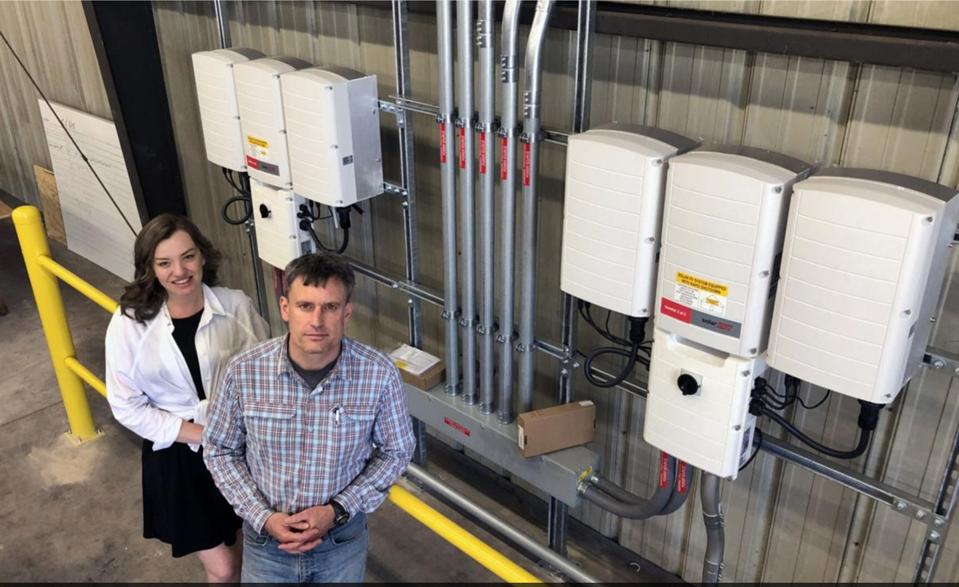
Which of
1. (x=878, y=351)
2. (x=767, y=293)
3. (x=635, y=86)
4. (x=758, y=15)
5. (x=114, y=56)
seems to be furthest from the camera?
(x=114, y=56)

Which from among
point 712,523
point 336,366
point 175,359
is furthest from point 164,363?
point 712,523

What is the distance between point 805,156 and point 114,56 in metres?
3.23

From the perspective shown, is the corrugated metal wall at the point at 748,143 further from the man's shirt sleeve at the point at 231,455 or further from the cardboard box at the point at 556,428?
the man's shirt sleeve at the point at 231,455

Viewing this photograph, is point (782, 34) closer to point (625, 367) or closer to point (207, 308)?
point (625, 367)

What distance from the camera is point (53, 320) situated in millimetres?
3346

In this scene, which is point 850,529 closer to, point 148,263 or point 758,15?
point 758,15

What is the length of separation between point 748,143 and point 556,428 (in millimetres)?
1087

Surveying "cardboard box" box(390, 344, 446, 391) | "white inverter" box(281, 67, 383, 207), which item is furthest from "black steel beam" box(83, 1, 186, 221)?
"cardboard box" box(390, 344, 446, 391)

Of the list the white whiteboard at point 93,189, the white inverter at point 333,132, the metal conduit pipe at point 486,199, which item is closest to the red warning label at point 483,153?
the metal conduit pipe at point 486,199

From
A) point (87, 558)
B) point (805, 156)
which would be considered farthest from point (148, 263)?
point (805, 156)

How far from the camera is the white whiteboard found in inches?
192

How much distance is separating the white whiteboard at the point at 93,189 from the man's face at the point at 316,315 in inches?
139

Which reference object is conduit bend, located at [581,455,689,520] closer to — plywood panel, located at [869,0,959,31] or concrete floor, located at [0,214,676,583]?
concrete floor, located at [0,214,676,583]

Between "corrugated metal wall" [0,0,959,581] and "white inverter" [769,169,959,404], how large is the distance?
27cm
